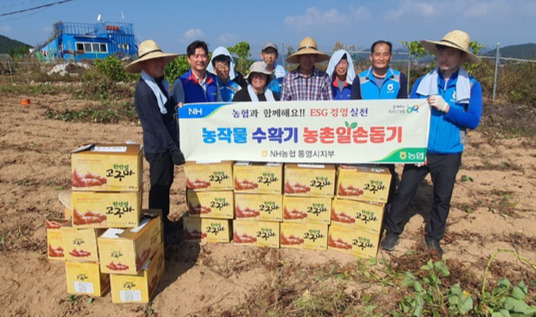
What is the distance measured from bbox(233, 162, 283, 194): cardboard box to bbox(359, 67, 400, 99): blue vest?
1.15 meters

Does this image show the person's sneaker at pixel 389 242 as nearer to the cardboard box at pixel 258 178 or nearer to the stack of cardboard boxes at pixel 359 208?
the stack of cardboard boxes at pixel 359 208

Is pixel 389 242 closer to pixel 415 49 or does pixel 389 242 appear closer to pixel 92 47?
pixel 415 49

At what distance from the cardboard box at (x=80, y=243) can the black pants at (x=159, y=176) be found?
75 centimetres

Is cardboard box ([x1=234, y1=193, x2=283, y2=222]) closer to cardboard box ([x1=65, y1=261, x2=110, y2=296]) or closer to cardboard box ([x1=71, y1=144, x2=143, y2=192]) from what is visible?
cardboard box ([x1=71, y1=144, x2=143, y2=192])

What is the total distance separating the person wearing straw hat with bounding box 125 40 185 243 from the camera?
315 cm

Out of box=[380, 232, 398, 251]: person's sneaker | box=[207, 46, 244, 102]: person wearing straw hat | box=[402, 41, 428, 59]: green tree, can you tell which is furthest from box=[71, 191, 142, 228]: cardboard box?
box=[402, 41, 428, 59]: green tree

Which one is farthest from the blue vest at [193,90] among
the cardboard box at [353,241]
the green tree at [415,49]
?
the green tree at [415,49]

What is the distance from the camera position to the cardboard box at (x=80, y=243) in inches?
113

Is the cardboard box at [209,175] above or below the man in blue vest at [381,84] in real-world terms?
below

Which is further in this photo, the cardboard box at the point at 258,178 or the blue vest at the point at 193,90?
the blue vest at the point at 193,90

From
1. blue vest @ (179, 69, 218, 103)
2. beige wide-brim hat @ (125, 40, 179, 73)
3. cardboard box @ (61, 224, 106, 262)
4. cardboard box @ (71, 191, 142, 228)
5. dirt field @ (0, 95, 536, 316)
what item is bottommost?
dirt field @ (0, 95, 536, 316)

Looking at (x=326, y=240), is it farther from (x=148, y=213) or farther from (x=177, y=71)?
(x=177, y=71)

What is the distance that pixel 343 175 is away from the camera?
3.36 m

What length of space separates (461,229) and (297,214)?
212cm
